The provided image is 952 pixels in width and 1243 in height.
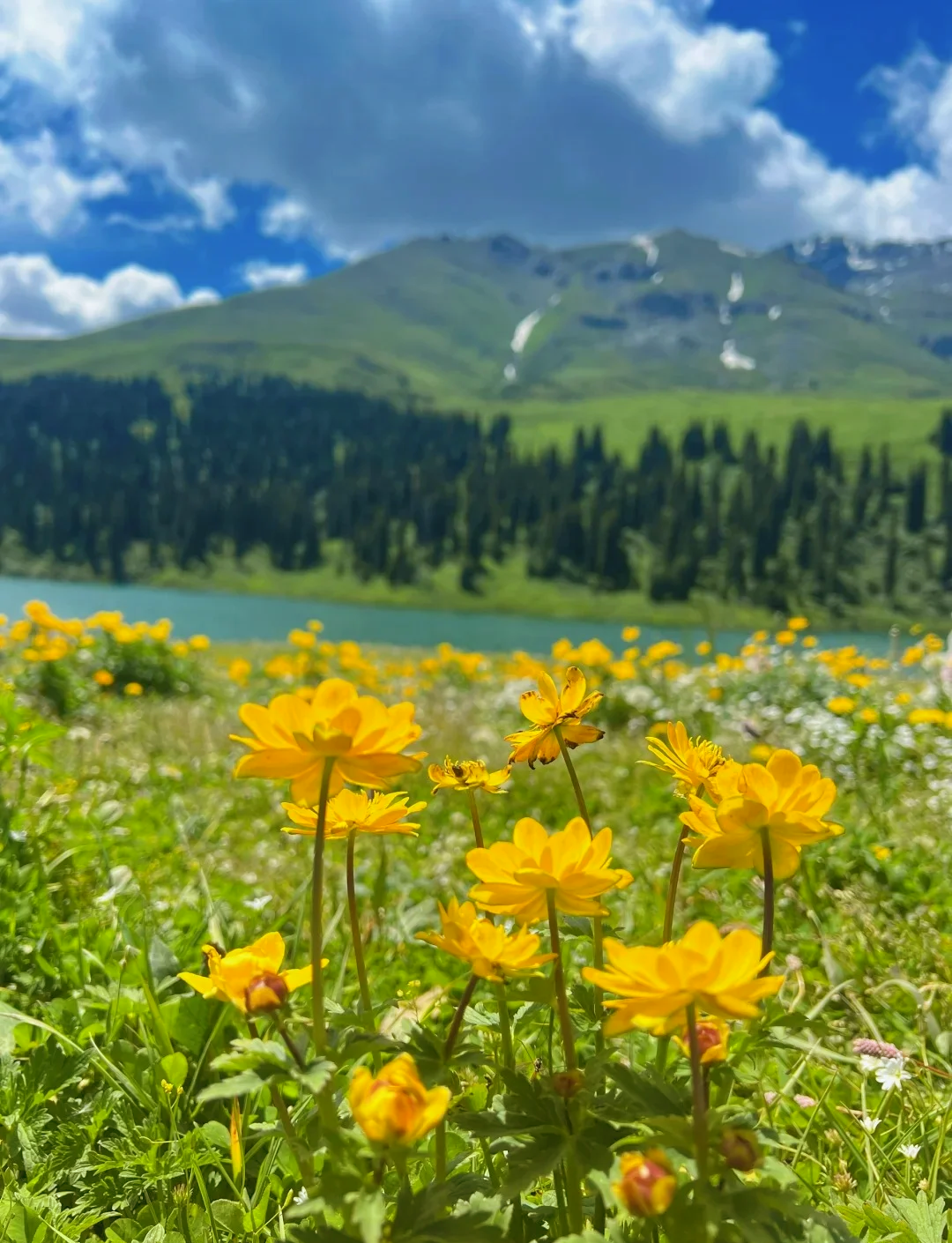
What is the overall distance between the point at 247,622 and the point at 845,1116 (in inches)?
1777

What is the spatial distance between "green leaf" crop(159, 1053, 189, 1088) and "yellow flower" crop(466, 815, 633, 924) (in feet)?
3.98

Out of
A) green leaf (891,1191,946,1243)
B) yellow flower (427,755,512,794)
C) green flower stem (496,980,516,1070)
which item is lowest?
green leaf (891,1191,946,1243)

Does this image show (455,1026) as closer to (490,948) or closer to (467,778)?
(490,948)

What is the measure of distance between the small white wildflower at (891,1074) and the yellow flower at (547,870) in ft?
4.03

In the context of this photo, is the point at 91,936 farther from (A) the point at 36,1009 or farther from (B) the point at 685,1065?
(B) the point at 685,1065

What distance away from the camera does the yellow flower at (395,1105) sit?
2.50 feet

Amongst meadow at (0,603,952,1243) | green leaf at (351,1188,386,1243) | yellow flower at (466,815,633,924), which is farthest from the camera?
yellow flower at (466,815,633,924)

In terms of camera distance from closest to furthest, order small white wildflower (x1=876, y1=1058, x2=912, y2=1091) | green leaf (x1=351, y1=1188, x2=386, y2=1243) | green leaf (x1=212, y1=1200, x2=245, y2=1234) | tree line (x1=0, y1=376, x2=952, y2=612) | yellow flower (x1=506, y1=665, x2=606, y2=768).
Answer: green leaf (x1=351, y1=1188, x2=386, y2=1243)
yellow flower (x1=506, y1=665, x2=606, y2=768)
green leaf (x1=212, y1=1200, x2=245, y2=1234)
small white wildflower (x1=876, y1=1058, x2=912, y2=1091)
tree line (x1=0, y1=376, x2=952, y2=612)

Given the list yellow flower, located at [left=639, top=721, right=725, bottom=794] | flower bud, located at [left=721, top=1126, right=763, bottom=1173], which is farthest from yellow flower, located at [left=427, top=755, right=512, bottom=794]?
flower bud, located at [left=721, top=1126, right=763, bottom=1173]

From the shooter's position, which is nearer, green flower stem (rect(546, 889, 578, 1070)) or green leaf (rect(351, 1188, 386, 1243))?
green leaf (rect(351, 1188, 386, 1243))

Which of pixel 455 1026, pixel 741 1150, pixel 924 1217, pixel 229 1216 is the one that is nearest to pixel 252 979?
pixel 455 1026

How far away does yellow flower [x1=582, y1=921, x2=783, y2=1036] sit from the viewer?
2.65 feet

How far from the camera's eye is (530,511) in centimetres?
13038

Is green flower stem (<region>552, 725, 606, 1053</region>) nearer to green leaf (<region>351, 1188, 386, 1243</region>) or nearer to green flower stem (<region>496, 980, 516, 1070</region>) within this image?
green flower stem (<region>496, 980, 516, 1070</region>)
